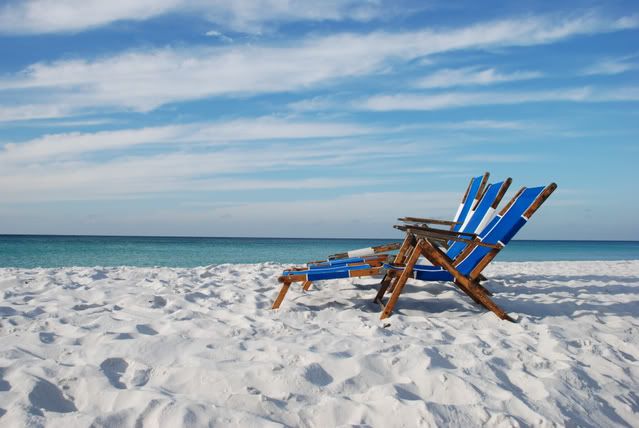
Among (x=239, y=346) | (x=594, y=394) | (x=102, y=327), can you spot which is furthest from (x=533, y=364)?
(x=102, y=327)

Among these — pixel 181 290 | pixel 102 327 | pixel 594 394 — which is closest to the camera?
pixel 594 394

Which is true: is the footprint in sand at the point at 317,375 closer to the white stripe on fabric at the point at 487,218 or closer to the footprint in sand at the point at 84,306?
the footprint in sand at the point at 84,306

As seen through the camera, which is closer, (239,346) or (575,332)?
(239,346)

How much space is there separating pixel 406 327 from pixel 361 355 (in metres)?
1.02

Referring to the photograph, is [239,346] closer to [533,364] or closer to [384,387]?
[384,387]

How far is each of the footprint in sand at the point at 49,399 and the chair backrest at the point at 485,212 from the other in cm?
397

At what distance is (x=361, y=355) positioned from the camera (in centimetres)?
288

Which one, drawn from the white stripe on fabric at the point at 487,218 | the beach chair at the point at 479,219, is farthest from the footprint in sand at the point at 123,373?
the white stripe on fabric at the point at 487,218

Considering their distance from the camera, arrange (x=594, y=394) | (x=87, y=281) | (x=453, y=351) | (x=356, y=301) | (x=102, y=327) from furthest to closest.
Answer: (x=87, y=281) → (x=356, y=301) → (x=102, y=327) → (x=453, y=351) → (x=594, y=394)

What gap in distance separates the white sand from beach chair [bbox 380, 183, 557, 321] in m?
0.21

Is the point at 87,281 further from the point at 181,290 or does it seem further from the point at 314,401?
the point at 314,401

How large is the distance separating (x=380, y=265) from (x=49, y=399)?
2.93 m

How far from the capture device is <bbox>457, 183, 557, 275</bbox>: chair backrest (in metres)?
4.34

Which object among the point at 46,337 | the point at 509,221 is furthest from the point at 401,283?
the point at 46,337
